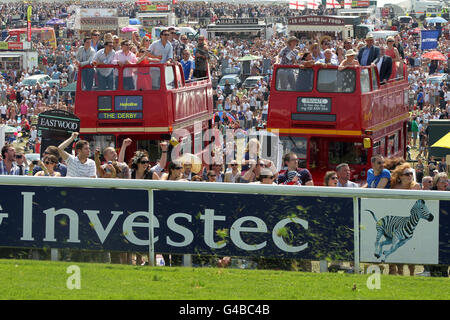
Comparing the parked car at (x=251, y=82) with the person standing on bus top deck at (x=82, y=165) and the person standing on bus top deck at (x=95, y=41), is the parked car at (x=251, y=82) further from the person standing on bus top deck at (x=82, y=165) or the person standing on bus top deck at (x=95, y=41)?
the person standing on bus top deck at (x=82, y=165)

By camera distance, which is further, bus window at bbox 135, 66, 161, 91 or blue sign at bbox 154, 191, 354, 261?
bus window at bbox 135, 66, 161, 91

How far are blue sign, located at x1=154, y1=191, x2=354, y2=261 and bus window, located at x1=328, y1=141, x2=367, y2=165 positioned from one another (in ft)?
25.8

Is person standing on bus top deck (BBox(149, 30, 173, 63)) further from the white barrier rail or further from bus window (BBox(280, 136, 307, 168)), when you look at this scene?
the white barrier rail

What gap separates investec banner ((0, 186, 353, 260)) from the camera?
9111 mm

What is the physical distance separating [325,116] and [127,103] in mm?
3716

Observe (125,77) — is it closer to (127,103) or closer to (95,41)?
(127,103)

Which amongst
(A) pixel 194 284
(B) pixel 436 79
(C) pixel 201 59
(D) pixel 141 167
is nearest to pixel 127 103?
(C) pixel 201 59

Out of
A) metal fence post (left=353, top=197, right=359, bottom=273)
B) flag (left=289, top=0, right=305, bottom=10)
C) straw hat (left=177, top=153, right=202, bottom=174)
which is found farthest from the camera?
flag (left=289, top=0, right=305, bottom=10)

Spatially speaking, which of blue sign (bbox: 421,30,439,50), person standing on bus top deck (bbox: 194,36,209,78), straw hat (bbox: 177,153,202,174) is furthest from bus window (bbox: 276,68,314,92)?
blue sign (bbox: 421,30,439,50)

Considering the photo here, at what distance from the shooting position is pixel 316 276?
8.78 m

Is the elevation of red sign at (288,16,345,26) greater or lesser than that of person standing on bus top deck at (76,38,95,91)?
greater

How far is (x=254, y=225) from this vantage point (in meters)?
9.23
